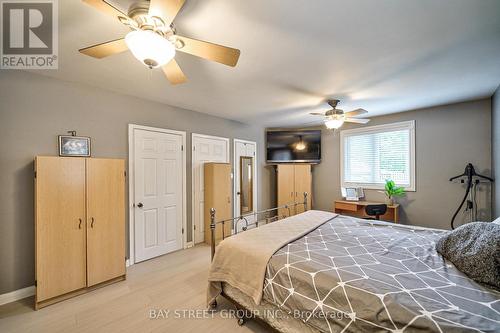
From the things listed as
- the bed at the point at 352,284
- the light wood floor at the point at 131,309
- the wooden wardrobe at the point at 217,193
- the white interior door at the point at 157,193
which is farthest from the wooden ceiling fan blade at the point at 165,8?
the wooden wardrobe at the point at 217,193

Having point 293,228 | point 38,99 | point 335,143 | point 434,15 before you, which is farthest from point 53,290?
point 335,143

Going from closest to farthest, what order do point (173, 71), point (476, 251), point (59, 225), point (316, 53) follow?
1. point (476, 251)
2. point (173, 71)
3. point (316, 53)
4. point (59, 225)

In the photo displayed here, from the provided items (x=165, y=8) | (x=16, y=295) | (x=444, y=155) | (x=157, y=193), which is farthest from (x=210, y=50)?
(x=444, y=155)

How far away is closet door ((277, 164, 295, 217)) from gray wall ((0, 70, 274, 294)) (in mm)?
3472

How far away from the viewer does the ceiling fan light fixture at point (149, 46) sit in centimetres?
123

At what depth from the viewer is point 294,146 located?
17.4 ft

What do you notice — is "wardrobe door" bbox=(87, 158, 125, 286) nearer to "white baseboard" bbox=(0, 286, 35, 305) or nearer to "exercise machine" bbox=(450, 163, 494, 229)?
"white baseboard" bbox=(0, 286, 35, 305)

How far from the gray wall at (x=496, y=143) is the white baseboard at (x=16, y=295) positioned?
20.4ft

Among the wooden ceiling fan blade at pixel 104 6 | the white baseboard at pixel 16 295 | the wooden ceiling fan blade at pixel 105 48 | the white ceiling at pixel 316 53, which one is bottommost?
the white baseboard at pixel 16 295

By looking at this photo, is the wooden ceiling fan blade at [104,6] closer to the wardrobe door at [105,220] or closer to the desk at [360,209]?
the wardrobe door at [105,220]

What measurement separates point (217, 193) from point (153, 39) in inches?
122

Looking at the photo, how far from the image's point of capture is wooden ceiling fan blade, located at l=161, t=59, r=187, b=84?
1.71 meters

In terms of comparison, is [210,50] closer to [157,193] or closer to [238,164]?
[157,193]

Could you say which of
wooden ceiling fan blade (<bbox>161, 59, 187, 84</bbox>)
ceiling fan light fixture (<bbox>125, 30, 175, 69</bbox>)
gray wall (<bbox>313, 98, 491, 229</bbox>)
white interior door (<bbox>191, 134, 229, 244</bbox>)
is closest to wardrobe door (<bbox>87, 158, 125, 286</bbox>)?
white interior door (<bbox>191, 134, 229, 244</bbox>)
